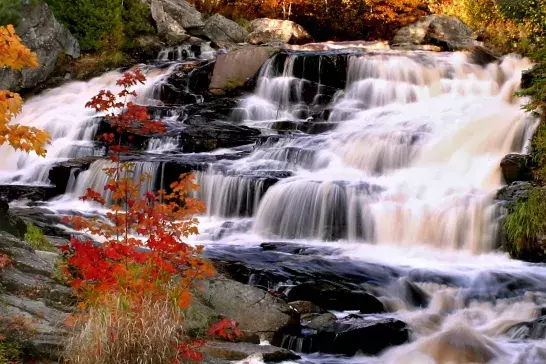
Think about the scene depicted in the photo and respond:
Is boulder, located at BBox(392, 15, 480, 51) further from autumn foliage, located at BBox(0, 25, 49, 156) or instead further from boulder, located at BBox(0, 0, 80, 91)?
autumn foliage, located at BBox(0, 25, 49, 156)

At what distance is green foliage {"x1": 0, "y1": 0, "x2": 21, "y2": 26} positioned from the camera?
1991 cm

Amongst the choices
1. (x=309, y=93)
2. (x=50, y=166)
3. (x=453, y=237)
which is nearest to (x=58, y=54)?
(x=50, y=166)

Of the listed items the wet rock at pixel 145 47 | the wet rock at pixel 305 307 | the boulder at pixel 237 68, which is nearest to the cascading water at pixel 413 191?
the wet rock at pixel 305 307

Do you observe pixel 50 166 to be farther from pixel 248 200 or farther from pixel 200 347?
pixel 200 347

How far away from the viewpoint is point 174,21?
2541 centimetres

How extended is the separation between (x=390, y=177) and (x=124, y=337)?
8.83 meters

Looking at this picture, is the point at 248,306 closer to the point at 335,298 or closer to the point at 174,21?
the point at 335,298

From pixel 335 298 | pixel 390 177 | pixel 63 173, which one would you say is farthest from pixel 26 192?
pixel 335 298

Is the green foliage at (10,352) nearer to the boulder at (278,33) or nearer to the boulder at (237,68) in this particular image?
the boulder at (237,68)

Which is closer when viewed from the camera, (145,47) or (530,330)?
(530,330)

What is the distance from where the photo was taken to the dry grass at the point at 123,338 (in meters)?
4.96

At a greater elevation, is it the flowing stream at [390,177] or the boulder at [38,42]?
the boulder at [38,42]

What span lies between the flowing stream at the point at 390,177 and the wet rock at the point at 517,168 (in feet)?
1.03

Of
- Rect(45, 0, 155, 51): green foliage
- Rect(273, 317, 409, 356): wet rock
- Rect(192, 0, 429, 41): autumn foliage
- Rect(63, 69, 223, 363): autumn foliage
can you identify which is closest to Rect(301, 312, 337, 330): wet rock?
Rect(273, 317, 409, 356): wet rock
